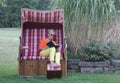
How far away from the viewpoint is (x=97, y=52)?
8469 mm

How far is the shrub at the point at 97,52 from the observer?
839cm

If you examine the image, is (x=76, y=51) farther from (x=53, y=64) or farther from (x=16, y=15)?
(x=16, y=15)

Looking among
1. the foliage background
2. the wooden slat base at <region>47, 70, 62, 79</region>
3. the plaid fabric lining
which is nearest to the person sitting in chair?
the wooden slat base at <region>47, 70, 62, 79</region>

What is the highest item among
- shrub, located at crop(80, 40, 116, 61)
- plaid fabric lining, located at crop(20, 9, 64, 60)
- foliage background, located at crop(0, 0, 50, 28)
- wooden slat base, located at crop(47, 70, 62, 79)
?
foliage background, located at crop(0, 0, 50, 28)

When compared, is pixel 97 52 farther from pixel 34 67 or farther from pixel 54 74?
pixel 34 67

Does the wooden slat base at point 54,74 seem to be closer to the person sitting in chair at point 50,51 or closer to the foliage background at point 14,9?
the person sitting in chair at point 50,51

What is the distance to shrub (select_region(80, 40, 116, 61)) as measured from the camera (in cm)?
839

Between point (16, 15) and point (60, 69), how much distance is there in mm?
27535

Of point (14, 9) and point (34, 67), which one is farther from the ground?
point (14, 9)

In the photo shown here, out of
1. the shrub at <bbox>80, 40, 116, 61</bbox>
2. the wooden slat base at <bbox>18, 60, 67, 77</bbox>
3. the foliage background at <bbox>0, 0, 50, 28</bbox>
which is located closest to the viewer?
the wooden slat base at <bbox>18, 60, 67, 77</bbox>

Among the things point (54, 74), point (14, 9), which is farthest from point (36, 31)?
point (14, 9)

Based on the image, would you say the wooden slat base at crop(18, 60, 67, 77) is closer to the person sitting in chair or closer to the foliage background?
the person sitting in chair

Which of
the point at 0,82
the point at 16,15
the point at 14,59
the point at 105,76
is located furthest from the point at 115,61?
the point at 16,15

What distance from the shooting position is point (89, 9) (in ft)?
29.8
